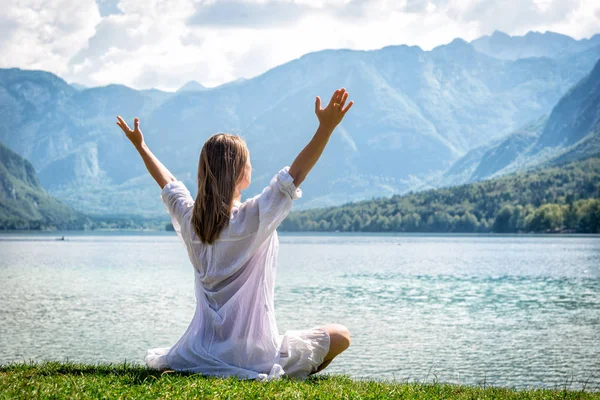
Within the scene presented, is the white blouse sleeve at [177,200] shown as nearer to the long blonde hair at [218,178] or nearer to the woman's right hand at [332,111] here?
the long blonde hair at [218,178]

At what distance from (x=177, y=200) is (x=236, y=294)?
1292 millimetres

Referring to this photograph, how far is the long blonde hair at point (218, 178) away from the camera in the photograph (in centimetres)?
775

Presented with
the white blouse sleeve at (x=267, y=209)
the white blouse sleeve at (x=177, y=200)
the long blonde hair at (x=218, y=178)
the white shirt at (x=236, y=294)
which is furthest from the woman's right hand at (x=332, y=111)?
the white blouse sleeve at (x=177, y=200)

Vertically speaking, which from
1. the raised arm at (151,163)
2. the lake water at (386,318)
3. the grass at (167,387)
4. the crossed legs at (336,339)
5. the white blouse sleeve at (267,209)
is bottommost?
the lake water at (386,318)

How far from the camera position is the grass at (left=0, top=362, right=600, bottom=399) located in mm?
7555

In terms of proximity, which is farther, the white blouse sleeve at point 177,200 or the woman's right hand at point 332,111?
the white blouse sleeve at point 177,200

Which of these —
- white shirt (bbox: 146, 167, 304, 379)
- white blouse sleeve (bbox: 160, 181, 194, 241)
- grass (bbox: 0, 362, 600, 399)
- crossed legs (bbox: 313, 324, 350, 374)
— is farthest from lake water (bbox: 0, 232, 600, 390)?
white blouse sleeve (bbox: 160, 181, 194, 241)

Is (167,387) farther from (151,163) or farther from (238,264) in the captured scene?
(151,163)

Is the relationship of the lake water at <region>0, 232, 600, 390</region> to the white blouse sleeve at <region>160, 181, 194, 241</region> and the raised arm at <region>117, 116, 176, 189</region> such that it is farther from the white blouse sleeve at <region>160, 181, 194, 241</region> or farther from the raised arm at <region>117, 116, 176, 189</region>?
the white blouse sleeve at <region>160, 181, 194, 241</region>

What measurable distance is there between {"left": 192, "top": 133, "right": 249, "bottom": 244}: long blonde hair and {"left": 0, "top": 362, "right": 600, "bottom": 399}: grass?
1.64 meters

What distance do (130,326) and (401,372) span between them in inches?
627

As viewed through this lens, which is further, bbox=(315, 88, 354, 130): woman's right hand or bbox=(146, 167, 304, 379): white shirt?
bbox=(146, 167, 304, 379): white shirt

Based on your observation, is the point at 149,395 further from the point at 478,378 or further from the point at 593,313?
the point at 593,313

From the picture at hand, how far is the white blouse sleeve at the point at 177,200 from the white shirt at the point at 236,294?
11mm
